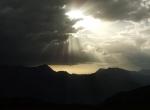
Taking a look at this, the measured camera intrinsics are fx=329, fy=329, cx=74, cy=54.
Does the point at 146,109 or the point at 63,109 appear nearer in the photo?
the point at 146,109

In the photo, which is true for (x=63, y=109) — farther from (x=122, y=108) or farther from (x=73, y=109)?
(x=122, y=108)

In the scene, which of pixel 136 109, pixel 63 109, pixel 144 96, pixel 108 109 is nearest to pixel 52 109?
pixel 63 109

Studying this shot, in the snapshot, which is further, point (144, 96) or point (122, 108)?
point (144, 96)

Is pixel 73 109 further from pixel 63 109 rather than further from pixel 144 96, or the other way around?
pixel 144 96

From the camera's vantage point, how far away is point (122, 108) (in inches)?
6186

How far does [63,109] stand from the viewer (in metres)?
154

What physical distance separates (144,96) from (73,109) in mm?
53704

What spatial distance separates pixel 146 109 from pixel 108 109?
17.9 m

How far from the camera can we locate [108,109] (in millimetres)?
151750

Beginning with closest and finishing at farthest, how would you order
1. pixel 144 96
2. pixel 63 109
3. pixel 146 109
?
1. pixel 146 109
2. pixel 63 109
3. pixel 144 96

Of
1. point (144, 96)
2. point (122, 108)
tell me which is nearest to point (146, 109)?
point (122, 108)

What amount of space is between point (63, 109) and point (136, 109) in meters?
33.5

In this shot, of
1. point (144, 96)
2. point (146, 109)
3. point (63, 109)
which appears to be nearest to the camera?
point (146, 109)

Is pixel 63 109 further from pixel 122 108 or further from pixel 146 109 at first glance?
pixel 146 109
